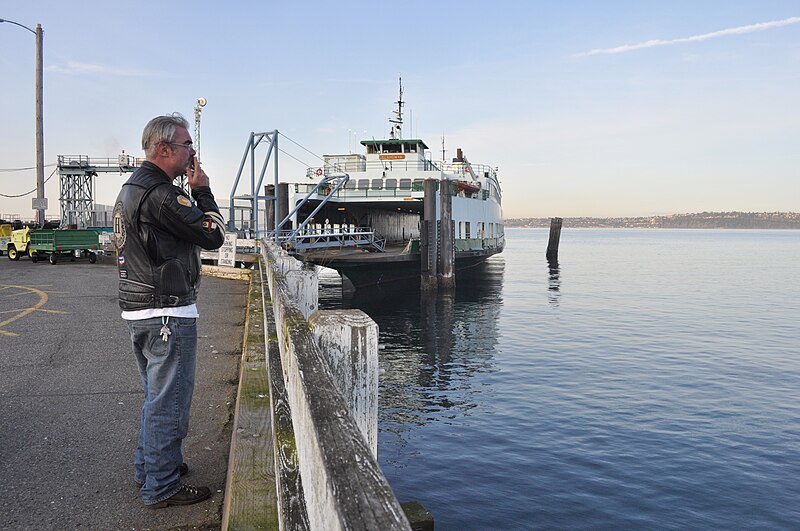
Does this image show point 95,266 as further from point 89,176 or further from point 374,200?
point 89,176

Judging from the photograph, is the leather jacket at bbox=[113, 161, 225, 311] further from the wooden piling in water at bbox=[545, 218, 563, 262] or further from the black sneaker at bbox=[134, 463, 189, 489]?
the wooden piling in water at bbox=[545, 218, 563, 262]

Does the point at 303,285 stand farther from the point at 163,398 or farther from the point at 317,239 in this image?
the point at 317,239

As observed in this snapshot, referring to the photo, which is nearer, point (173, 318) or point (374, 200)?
point (173, 318)

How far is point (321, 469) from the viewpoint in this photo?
1304mm

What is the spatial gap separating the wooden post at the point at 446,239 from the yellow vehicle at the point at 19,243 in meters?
17.4

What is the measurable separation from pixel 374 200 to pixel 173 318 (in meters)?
27.9

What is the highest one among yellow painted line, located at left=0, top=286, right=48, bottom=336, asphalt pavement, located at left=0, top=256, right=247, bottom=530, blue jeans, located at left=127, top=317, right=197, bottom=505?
blue jeans, located at left=127, top=317, right=197, bottom=505

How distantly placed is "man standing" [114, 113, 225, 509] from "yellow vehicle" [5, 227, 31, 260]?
2352cm

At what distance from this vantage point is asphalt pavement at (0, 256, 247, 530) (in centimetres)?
329

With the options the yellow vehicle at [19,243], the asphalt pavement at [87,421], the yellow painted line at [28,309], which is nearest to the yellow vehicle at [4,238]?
the yellow vehicle at [19,243]

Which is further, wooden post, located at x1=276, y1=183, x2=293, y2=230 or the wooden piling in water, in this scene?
the wooden piling in water

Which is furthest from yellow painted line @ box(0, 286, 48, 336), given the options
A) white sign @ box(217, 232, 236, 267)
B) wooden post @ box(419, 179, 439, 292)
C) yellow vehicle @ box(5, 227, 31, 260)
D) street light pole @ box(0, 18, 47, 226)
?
wooden post @ box(419, 179, 439, 292)

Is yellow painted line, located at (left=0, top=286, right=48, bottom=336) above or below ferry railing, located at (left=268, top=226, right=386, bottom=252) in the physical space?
below

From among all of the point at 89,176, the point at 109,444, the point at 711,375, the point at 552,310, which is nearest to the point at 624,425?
the point at 711,375
